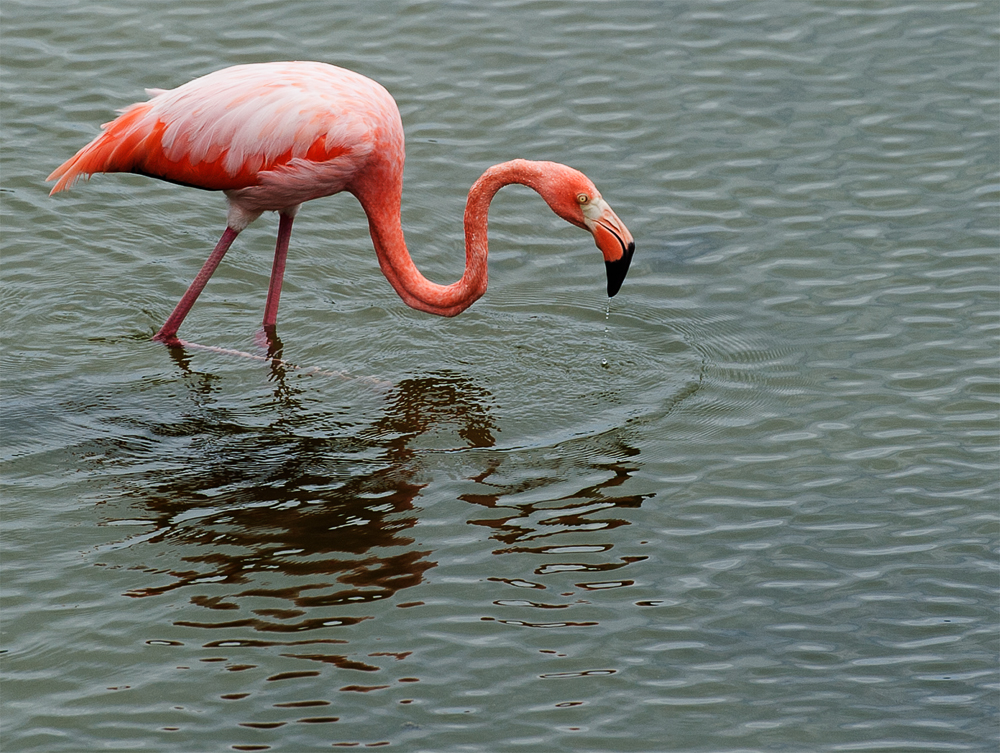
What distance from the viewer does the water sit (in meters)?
5.34

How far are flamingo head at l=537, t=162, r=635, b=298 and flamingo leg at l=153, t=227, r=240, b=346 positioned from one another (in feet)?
6.21

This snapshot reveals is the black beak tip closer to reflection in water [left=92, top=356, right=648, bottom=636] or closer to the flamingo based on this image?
the flamingo

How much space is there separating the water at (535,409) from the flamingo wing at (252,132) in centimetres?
108

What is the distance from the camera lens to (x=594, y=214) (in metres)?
7.07

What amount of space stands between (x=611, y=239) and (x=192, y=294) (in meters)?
2.44

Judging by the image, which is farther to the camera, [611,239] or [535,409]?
[535,409]

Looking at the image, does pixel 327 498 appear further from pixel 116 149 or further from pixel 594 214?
pixel 116 149

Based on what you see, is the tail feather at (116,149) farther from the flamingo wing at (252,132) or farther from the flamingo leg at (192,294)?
the flamingo leg at (192,294)

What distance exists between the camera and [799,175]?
9.44m

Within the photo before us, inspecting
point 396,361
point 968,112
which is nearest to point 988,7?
point 968,112

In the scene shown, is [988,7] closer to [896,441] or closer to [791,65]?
[791,65]

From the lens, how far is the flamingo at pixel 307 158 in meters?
7.23

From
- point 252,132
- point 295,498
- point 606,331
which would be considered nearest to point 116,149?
point 252,132

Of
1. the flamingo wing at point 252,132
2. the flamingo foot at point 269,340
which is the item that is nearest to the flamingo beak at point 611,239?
the flamingo wing at point 252,132
